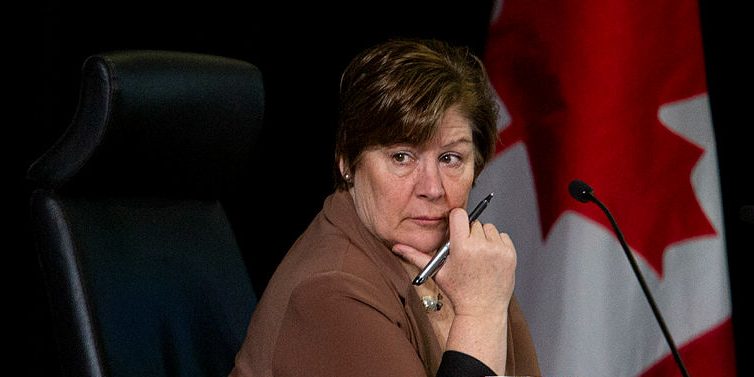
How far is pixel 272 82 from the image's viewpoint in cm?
255

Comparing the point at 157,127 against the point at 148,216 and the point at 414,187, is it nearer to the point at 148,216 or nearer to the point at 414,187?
the point at 148,216

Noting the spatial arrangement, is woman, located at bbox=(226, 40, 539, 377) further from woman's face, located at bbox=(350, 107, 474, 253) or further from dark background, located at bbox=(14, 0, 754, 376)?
dark background, located at bbox=(14, 0, 754, 376)

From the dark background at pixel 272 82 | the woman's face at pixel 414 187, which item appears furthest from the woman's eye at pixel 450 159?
the dark background at pixel 272 82

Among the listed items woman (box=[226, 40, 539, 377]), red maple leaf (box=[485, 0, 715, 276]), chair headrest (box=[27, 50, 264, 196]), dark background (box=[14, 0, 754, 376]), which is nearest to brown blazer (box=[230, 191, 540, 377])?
woman (box=[226, 40, 539, 377])

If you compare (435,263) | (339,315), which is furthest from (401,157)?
(339,315)

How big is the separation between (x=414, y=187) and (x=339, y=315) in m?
0.28

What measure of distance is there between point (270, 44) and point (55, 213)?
1.08m

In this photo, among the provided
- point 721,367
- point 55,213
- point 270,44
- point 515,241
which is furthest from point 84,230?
point 721,367

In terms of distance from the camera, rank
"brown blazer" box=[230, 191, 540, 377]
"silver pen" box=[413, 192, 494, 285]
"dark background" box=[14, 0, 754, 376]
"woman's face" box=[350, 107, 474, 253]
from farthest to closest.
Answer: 1. "dark background" box=[14, 0, 754, 376]
2. "woman's face" box=[350, 107, 474, 253]
3. "silver pen" box=[413, 192, 494, 285]
4. "brown blazer" box=[230, 191, 540, 377]

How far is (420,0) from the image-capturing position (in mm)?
2699

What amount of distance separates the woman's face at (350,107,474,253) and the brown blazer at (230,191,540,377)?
3 cm

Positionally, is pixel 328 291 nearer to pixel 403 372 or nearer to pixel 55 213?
pixel 403 372

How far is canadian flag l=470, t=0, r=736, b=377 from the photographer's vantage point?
2488 millimetres

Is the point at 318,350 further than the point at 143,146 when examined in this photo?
No
